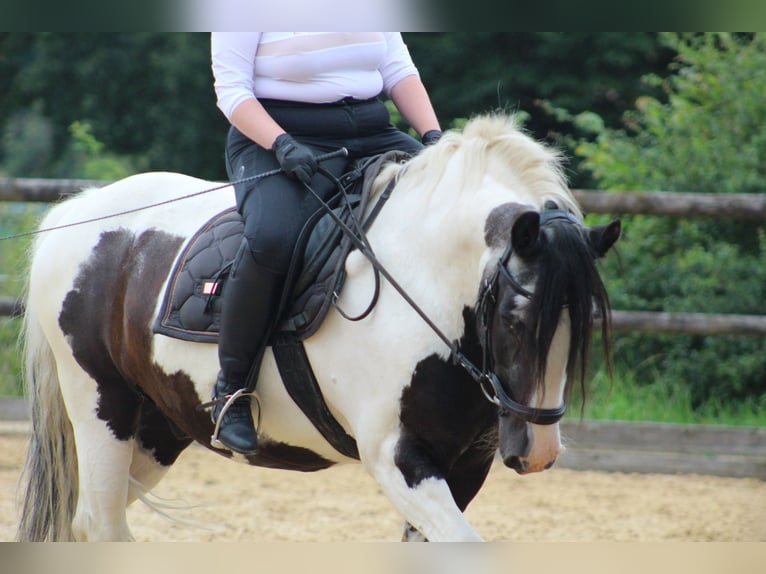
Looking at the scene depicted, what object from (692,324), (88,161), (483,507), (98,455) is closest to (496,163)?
(98,455)

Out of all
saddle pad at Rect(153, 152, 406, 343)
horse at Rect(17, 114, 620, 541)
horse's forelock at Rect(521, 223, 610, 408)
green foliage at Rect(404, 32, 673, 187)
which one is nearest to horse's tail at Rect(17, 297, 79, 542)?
horse at Rect(17, 114, 620, 541)

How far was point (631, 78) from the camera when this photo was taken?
516 inches

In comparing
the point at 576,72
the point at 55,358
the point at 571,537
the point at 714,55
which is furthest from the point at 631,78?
the point at 55,358

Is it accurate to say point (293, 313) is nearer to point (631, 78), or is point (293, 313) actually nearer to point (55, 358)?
point (55, 358)

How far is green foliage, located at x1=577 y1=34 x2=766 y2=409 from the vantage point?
7.12 metres

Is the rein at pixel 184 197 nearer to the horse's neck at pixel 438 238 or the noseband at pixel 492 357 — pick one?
the horse's neck at pixel 438 238

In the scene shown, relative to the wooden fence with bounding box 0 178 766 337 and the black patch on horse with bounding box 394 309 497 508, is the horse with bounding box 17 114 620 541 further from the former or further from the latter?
the wooden fence with bounding box 0 178 766 337

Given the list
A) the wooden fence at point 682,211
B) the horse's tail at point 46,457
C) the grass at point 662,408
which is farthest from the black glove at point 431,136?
the grass at point 662,408

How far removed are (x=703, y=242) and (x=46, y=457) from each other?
5344 mm

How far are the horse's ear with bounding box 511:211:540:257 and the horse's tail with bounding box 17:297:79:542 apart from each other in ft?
6.97

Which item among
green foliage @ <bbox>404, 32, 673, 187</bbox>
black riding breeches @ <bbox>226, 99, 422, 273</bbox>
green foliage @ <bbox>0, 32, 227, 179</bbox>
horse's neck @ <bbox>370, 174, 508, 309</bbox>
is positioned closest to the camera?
horse's neck @ <bbox>370, 174, 508, 309</bbox>

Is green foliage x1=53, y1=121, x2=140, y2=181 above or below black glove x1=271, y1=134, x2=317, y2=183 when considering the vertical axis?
below

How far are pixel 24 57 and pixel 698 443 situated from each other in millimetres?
16326

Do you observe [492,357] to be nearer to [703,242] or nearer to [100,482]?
[100,482]
